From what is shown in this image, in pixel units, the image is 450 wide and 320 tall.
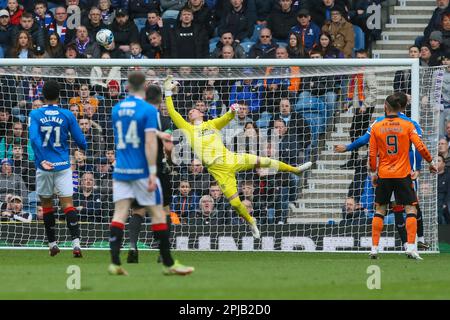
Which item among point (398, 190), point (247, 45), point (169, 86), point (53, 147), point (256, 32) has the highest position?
point (256, 32)

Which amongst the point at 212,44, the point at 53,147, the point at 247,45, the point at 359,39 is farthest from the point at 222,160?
the point at 359,39

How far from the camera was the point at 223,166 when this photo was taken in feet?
59.8

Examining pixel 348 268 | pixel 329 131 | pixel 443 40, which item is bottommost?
pixel 348 268

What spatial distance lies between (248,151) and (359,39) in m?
4.63

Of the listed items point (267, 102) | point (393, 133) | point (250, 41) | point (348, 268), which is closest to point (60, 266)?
point (348, 268)

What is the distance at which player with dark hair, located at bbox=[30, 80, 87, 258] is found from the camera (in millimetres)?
16172

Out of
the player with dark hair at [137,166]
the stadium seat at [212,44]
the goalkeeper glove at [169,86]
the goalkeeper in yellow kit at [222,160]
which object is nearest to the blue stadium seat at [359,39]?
the stadium seat at [212,44]

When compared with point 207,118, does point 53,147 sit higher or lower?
lower

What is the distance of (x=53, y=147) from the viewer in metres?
16.2

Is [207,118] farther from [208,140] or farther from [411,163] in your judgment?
[411,163]

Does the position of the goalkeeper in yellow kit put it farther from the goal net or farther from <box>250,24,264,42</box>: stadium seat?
<box>250,24,264,42</box>: stadium seat

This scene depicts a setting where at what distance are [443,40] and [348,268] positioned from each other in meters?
8.87

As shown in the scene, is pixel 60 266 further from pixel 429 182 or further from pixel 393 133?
pixel 429 182
